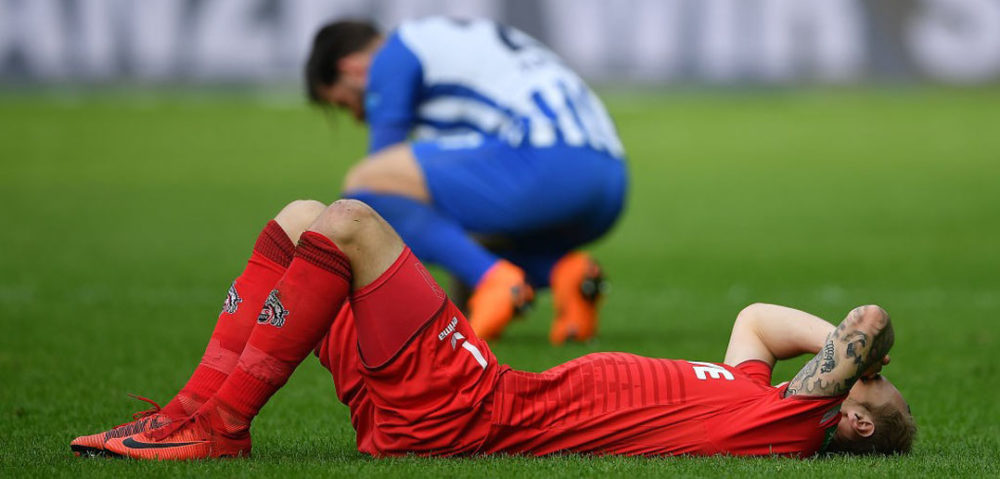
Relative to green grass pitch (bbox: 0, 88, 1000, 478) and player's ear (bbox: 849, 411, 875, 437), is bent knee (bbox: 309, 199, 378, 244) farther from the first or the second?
player's ear (bbox: 849, 411, 875, 437)

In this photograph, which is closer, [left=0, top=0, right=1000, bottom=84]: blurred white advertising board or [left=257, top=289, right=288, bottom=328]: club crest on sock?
[left=257, top=289, right=288, bottom=328]: club crest on sock

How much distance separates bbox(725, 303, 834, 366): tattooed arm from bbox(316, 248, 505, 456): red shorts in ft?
2.14

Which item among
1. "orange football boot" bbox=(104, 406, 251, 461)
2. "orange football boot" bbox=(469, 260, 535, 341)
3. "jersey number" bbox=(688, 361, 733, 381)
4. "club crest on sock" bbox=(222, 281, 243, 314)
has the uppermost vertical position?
"club crest on sock" bbox=(222, 281, 243, 314)

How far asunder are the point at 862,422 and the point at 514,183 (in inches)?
107

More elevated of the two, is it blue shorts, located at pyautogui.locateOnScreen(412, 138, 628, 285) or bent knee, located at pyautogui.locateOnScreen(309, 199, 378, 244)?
bent knee, located at pyautogui.locateOnScreen(309, 199, 378, 244)

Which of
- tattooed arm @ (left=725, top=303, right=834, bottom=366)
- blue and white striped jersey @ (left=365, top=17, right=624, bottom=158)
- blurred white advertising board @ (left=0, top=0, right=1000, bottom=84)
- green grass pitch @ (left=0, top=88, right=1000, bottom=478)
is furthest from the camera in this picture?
blurred white advertising board @ (left=0, top=0, right=1000, bottom=84)

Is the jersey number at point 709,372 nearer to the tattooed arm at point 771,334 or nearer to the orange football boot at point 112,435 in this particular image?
the tattooed arm at point 771,334

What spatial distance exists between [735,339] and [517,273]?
2204 millimetres

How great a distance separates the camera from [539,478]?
3111 mm

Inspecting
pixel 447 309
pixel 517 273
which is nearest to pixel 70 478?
pixel 447 309

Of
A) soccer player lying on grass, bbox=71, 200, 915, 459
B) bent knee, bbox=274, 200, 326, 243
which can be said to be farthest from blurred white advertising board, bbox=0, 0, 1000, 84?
soccer player lying on grass, bbox=71, 200, 915, 459

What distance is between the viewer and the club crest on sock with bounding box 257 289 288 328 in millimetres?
3184

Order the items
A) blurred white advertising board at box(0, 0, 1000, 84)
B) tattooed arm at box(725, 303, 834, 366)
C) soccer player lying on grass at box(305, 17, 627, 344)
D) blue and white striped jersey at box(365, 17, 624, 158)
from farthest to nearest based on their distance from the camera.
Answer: blurred white advertising board at box(0, 0, 1000, 84) → blue and white striped jersey at box(365, 17, 624, 158) → soccer player lying on grass at box(305, 17, 627, 344) → tattooed arm at box(725, 303, 834, 366)

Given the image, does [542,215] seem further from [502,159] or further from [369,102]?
[369,102]
